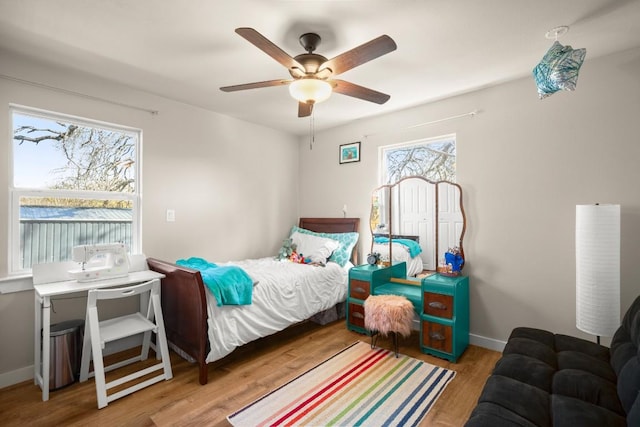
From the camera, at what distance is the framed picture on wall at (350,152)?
12.5ft

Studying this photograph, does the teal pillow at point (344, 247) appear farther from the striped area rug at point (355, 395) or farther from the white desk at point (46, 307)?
the white desk at point (46, 307)

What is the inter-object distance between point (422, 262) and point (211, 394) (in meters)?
2.28

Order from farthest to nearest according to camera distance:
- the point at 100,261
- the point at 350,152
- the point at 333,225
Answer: the point at 333,225, the point at 350,152, the point at 100,261

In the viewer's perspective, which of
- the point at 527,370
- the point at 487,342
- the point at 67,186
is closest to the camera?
the point at 527,370

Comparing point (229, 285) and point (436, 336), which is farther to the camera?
point (436, 336)

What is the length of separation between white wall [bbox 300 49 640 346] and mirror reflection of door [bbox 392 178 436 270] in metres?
0.34

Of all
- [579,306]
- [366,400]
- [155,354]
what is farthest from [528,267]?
[155,354]

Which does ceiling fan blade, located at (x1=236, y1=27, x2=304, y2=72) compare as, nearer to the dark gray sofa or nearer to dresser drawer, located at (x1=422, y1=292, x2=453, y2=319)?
the dark gray sofa

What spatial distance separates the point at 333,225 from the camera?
157 inches

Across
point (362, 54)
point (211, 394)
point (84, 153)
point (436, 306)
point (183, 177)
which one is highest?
point (362, 54)

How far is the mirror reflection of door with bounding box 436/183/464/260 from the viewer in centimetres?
299

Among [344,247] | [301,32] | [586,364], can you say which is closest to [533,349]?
[586,364]

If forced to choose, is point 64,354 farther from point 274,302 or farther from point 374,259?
point 374,259

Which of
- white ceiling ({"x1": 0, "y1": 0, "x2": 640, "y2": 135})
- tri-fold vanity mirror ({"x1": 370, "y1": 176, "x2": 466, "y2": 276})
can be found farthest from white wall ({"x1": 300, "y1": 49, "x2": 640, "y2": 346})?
white ceiling ({"x1": 0, "y1": 0, "x2": 640, "y2": 135})
